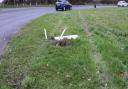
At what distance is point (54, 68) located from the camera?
8.86 m

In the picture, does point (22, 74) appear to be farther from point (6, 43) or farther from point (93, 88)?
point (6, 43)

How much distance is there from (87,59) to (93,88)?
236 centimetres

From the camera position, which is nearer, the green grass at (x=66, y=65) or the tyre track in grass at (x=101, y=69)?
the tyre track in grass at (x=101, y=69)

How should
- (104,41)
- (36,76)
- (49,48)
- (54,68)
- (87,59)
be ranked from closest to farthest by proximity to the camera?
(36,76) → (54,68) → (87,59) → (49,48) → (104,41)

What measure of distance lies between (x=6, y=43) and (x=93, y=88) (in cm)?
710

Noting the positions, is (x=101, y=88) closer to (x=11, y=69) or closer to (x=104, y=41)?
(x=11, y=69)

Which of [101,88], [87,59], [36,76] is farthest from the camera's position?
[87,59]

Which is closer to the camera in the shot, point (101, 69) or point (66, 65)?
point (101, 69)

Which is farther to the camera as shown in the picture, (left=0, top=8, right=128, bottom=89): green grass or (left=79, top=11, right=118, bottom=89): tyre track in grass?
(left=0, top=8, right=128, bottom=89): green grass

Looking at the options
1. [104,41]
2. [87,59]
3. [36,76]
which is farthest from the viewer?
[104,41]

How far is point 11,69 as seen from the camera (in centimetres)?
895

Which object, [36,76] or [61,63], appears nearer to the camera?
[36,76]

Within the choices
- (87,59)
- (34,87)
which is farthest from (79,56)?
(34,87)

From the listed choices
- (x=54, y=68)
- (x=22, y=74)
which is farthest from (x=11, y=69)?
(x=54, y=68)
